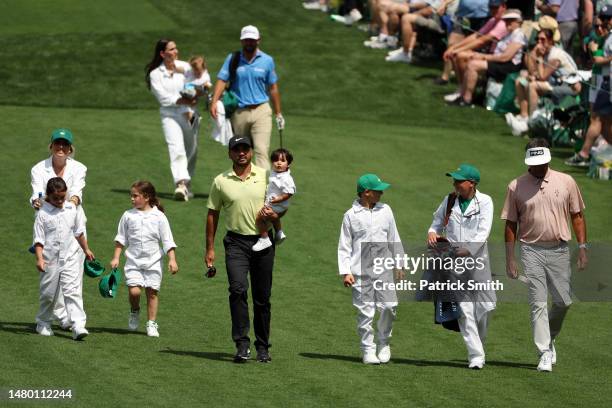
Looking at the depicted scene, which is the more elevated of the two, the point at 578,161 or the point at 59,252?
the point at 59,252

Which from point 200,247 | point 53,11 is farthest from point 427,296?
point 53,11

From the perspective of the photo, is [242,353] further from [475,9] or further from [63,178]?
[475,9]

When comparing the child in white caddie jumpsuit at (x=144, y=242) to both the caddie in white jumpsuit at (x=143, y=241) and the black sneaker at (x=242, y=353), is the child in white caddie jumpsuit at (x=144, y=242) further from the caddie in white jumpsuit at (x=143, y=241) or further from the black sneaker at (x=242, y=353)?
the black sneaker at (x=242, y=353)

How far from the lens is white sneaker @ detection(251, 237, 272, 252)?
12445mm

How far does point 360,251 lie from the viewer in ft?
41.5

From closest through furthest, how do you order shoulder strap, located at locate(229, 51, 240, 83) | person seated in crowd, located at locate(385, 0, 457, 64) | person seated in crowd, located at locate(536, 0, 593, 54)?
shoulder strap, located at locate(229, 51, 240, 83), person seated in crowd, located at locate(536, 0, 593, 54), person seated in crowd, located at locate(385, 0, 457, 64)

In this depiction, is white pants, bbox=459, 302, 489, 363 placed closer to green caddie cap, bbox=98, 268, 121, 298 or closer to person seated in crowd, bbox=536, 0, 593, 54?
green caddie cap, bbox=98, 268, 121, 298

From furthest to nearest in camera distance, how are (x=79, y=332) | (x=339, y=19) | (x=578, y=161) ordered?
1. (x=339, y=19)
2. (x=578, y=161)
3. (x=79, y=332)

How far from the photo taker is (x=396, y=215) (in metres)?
19.1

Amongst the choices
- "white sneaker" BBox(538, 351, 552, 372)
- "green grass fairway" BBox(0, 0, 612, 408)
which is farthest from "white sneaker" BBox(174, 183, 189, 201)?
"white sneaker" BBox(538, 351, 552, 372)

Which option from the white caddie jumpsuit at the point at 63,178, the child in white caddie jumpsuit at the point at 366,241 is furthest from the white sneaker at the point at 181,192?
the child in white caddie jumpsuit at the point at 366,241

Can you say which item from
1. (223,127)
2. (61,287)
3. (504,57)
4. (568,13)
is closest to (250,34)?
(223,127)

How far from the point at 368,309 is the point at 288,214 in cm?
644

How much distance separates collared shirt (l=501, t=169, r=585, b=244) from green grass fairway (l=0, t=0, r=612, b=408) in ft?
4.15
